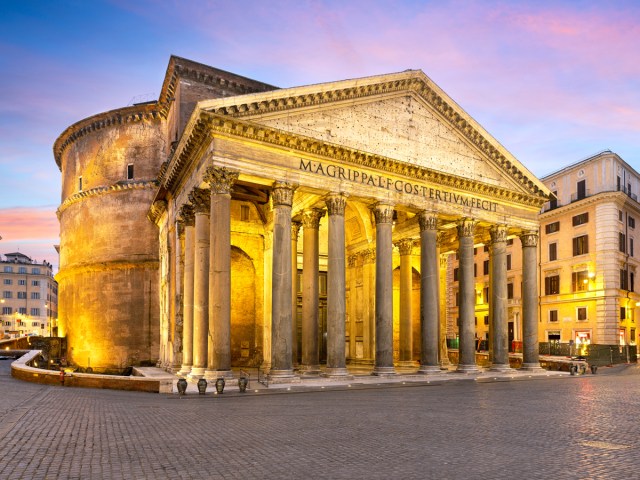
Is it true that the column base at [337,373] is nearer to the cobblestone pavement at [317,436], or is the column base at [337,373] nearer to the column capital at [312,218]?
the cobblestone pavement at [317,436]

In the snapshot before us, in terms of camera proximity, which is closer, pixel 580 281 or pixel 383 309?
pixel 383 309

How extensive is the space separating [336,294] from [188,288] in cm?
620

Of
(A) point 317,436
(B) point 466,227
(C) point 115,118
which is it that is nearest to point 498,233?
(B) point 466,227

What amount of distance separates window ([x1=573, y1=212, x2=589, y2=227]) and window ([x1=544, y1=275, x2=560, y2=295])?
454cm

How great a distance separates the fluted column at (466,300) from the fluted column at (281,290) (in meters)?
9.61

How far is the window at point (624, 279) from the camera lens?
42.6 meters

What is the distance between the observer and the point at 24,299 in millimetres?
109188

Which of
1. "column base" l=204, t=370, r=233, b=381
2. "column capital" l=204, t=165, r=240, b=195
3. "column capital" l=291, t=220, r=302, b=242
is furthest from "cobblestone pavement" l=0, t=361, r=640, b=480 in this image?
"column capital" l=291, t=220, r=302, b=242

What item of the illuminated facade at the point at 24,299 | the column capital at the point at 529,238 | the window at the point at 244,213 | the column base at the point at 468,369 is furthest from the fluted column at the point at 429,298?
the illuminated facade at the point at 24,299

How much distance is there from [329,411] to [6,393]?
1110 cm

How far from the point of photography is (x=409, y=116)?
2531 centimetres

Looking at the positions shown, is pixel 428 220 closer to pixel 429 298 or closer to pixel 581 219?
pixel 429 298

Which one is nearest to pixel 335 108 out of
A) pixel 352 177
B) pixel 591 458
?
pixel 352 177

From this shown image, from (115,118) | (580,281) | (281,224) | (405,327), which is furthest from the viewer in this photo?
(580,281)
